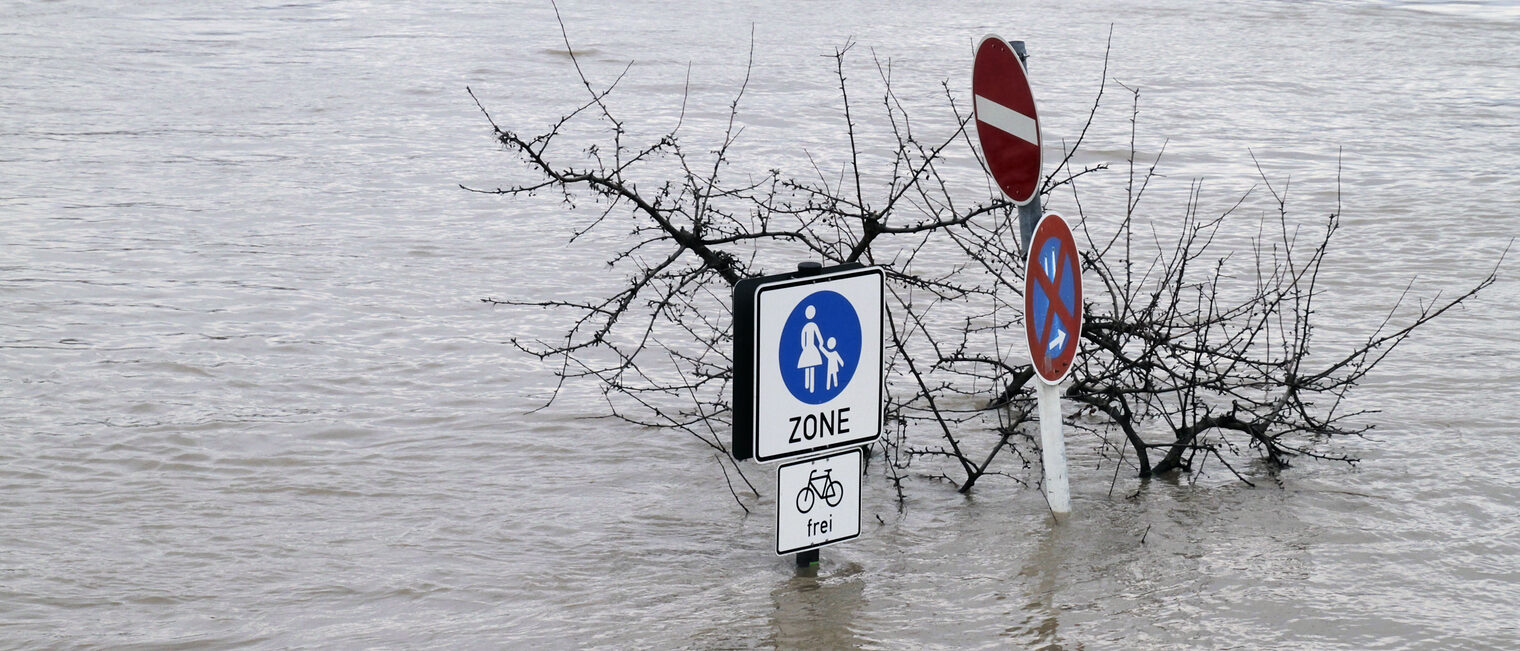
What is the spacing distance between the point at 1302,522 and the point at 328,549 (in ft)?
12.7

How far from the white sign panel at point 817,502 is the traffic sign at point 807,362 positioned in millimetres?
93

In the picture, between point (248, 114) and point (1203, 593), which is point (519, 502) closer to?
point (1203, 593)

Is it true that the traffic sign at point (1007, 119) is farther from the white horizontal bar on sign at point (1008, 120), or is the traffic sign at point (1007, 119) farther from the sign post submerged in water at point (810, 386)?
the sign post submerged in water at point (810, 386)

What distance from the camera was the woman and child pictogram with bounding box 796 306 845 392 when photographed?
483cm

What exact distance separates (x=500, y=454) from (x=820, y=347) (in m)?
2.92

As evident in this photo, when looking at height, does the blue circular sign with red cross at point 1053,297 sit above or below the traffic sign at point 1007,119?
below

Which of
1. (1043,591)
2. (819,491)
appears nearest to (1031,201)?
(819,491)

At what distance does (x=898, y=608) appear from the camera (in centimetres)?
523

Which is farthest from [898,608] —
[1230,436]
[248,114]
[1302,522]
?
[248,114]

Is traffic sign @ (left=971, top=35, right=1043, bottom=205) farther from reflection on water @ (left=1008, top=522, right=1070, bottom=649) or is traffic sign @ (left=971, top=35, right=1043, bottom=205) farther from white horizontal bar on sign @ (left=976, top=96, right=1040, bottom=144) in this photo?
reflection on water @ (left=1008, top=522, right=1070, bottom=649)

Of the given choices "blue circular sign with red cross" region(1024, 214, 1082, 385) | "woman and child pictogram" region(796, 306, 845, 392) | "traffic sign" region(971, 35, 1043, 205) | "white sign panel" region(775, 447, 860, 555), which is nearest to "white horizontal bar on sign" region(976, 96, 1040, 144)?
"traffic sign" region(971, 35, 1043, 205)

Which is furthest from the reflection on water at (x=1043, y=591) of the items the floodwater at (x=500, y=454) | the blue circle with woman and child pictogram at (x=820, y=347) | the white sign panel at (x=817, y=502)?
the blue circle with woman and child pictogram at (x=820, y=347)

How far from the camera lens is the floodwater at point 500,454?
5297 mm

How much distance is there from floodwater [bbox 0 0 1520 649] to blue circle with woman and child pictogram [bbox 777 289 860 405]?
32.6 inches
